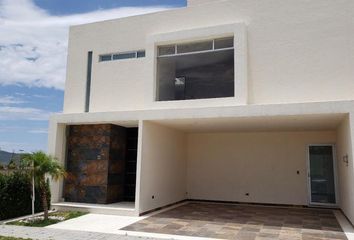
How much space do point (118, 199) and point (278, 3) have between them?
10.4 m

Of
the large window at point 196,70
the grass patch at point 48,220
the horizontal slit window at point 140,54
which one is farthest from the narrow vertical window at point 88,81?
the grass patch at point 48,220

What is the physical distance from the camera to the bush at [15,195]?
11289 mm

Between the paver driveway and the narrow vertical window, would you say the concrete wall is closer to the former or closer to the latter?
the narrow vertical window

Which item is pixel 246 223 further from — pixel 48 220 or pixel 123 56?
pixel 123 56

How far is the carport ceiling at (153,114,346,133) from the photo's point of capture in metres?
11.4

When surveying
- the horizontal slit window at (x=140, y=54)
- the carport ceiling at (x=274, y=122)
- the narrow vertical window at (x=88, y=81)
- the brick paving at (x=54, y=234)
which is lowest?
the brick paving at (x=54, y=234)

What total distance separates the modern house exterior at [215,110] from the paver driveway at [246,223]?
100cm

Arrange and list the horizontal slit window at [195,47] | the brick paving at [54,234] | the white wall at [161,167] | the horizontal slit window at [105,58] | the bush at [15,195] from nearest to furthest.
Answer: the brick paving at [54,234] → the bush at [15,195] → the white wall at [161,167] → the horizontal slit window at [195,47] → the horizontal slit window at [105,58]

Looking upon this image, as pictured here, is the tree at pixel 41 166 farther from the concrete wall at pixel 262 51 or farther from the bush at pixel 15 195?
the concrete wall at pixel 262 51

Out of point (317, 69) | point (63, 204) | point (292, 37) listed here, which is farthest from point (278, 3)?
point (63, 204)

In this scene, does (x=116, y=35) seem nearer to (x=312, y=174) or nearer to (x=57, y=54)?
(x=57, y=54)

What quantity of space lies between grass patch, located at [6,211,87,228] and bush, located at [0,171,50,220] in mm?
725

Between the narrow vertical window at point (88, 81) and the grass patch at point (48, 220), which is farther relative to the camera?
the narrow vertical window at point (88, 81)

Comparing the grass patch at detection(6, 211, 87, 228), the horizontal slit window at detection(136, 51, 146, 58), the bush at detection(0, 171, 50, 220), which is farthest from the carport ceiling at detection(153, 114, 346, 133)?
the bush at detection(0, 171, 50, 220)
